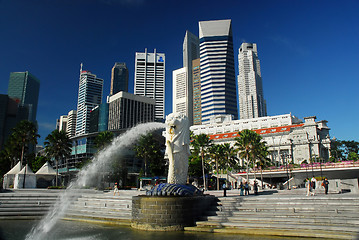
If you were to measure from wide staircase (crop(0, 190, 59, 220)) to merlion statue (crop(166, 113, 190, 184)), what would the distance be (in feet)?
37.4

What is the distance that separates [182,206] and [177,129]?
18.1 ft

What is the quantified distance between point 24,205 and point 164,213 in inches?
553

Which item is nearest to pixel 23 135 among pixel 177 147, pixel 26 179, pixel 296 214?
pixel 26 179

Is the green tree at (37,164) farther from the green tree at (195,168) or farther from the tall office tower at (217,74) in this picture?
the tall office tower at (217,74)

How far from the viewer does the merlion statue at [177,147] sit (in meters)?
17.6

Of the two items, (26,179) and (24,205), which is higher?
(26,179)

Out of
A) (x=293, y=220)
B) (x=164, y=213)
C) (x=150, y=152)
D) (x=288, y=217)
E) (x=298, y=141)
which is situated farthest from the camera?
(x=298, y=141)

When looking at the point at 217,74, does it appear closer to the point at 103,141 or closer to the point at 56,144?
the point at 103,141

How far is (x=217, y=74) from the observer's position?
169250 millimetres

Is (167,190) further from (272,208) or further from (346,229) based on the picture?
(346,229)

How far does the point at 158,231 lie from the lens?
1391 cm

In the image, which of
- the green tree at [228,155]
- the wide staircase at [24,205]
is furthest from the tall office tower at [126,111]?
the wide staircase at [24,205]

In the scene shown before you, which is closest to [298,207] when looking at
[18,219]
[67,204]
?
[67,204]

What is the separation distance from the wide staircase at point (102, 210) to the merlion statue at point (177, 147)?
160 inches
